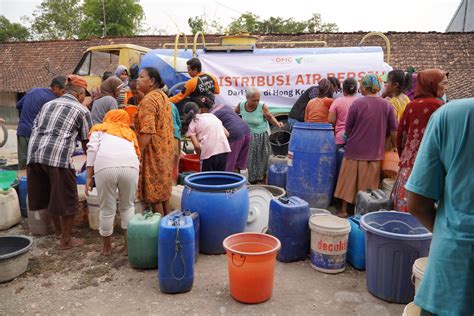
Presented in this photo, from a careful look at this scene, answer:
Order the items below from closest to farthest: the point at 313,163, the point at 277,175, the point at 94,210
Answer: the point at 94,210, the point at 313,163, the point at 277,175

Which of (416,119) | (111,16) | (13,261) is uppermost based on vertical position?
(111,16)

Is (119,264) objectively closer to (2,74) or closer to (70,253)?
(70,253)

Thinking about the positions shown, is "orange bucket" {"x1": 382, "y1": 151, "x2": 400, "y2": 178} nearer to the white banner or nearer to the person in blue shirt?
the white banner

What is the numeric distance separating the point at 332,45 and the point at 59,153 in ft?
42.3

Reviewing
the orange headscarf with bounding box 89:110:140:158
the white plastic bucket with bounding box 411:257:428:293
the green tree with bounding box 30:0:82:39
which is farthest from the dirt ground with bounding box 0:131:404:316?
the green tree with bounding box 30:0:82:39

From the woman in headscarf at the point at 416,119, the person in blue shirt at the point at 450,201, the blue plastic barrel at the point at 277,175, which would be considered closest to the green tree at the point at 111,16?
the blue plastic barrel at the point at 277,175

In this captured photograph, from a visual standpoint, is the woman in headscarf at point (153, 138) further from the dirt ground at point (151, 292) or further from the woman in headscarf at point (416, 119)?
the woman in headscarf at point (416, 119)

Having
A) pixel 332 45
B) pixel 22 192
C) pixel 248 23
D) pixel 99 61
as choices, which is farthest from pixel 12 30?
pixel 22 192

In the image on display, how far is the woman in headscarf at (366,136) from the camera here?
478 centimetres

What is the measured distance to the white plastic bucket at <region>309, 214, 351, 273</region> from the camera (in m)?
→ 3.70

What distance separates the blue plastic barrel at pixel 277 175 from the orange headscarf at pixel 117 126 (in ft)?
8.18

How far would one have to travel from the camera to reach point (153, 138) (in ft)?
13.4

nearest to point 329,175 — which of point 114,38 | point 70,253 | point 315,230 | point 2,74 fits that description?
point 315,230

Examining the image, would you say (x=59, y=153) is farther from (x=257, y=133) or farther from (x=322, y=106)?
(x=322, y=106)
